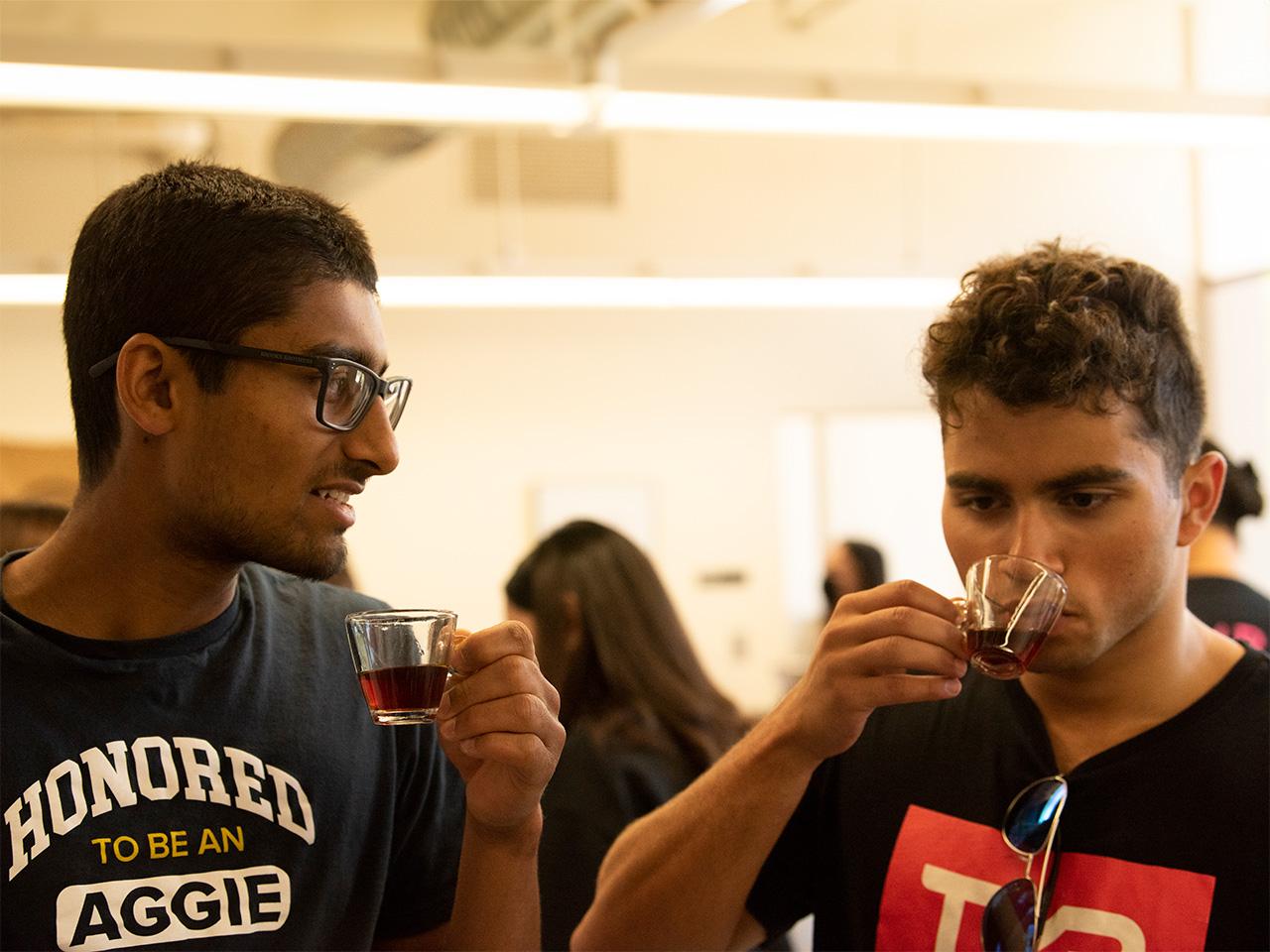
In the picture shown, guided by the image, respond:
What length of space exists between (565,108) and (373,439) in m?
1.84

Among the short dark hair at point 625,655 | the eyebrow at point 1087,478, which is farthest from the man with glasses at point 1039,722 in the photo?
the short dark hair at point 625,655

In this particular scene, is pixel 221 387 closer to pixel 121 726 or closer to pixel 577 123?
pixel 121 726

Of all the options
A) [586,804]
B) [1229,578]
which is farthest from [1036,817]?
[1229,578]

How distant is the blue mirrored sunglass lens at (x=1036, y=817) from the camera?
1.62 meters

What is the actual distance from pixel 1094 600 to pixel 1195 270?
7945 millimetres

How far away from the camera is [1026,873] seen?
1.62 m

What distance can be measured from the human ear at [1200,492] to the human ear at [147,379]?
1.21 meters

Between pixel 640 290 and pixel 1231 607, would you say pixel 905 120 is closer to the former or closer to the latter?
pixel 1231 607

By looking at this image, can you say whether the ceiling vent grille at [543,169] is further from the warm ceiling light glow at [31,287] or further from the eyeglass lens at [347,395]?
the eyeglass lens at [347,395]

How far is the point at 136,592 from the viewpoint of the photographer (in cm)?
153

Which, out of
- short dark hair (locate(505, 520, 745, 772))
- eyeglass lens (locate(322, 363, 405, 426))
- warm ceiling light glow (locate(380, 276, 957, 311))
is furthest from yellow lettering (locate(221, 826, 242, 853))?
warm ceiling light glow (locate(380, 276, 957, 311))

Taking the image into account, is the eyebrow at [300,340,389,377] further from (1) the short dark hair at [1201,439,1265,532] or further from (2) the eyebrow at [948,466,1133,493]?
(1) the short dark hair at [1201,439,1265,532]

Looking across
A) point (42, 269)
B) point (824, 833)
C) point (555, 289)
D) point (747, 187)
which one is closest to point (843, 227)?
point (747, 187)

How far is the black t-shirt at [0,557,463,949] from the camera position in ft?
4.64
